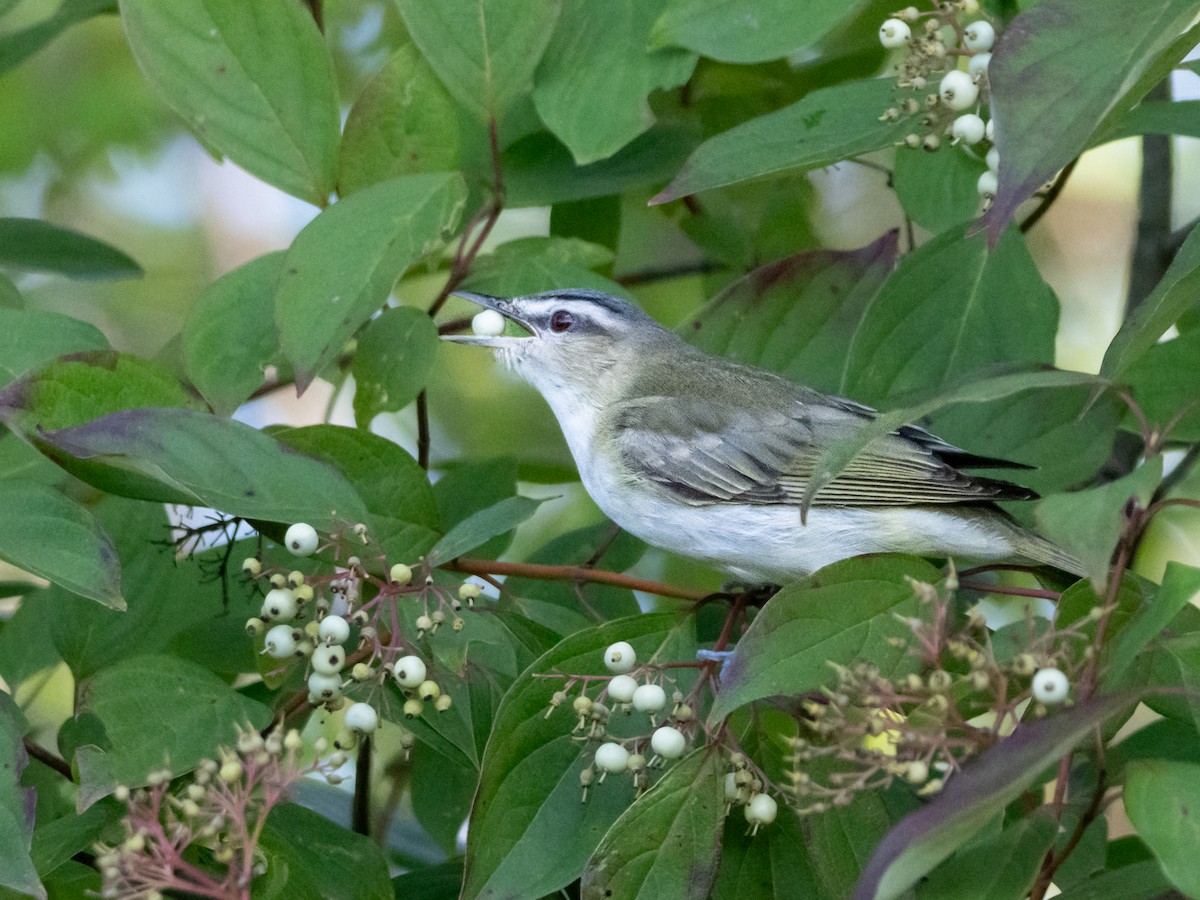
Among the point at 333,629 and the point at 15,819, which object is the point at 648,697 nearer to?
the point at 333,629

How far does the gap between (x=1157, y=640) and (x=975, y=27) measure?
121cm

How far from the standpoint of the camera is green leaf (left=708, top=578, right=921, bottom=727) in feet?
5.60

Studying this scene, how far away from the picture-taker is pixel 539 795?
201cm

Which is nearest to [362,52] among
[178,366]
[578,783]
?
[178,366]

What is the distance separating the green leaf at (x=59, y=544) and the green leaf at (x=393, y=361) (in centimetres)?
71

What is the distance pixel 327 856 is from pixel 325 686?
36 centimetres

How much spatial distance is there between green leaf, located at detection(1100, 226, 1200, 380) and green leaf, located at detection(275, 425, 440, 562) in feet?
4.08

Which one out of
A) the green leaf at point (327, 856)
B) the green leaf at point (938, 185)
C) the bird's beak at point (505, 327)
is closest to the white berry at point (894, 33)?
the green leaf at point (938, 185)

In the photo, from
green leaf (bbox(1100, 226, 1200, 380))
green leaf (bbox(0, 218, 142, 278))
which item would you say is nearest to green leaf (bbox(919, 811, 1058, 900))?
green leaf (bbox(1100, 226, 1200, 380))

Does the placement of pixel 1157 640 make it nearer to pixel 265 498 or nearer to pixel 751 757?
pixel 751 757

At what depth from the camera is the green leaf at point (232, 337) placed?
2328 mm

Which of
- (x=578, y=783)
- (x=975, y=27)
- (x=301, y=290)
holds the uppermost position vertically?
(x=975, y=27)

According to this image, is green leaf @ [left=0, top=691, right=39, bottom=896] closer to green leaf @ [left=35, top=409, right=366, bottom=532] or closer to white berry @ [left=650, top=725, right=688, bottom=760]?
green leaf @ [left=35, top=409, right=366, bottom=532]

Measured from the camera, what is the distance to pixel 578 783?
205 cm
